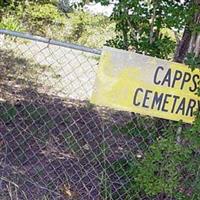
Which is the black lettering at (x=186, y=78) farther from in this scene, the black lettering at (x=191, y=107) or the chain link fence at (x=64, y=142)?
the chain link fence at (x=64, y=142)

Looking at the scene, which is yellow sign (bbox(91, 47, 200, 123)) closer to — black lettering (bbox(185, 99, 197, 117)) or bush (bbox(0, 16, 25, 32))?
black lettering (bbox(185, 99, 197, 117))

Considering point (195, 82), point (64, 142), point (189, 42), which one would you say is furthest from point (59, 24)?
point (195, 82)

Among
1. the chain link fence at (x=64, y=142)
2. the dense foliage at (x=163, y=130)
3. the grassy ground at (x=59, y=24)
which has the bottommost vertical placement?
the grassy ground at (x=59, y=24)

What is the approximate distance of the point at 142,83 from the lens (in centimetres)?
311

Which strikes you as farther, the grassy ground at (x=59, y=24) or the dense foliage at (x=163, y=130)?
the grassy ground at (x=59, y=24)

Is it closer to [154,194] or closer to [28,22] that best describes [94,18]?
[28,22]

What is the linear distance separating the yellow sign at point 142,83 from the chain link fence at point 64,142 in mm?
163

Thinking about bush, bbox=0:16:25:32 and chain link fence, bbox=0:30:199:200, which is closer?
chain link fence, bbox=0:30:199:200

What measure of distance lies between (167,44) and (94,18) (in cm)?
728

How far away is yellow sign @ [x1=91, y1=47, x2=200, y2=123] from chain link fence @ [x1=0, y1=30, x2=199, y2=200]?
0.16 m

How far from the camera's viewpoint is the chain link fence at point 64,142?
11.9 ft

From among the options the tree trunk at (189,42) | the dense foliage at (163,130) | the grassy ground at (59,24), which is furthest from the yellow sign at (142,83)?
the grassy ground at (59,24)

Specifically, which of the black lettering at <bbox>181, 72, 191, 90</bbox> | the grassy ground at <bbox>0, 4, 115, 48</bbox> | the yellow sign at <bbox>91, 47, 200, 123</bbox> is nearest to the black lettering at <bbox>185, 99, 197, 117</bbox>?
the yellow sign at <bbox>91, 47, 200, 123</bbox>

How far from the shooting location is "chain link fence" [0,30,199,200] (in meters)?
3.62
